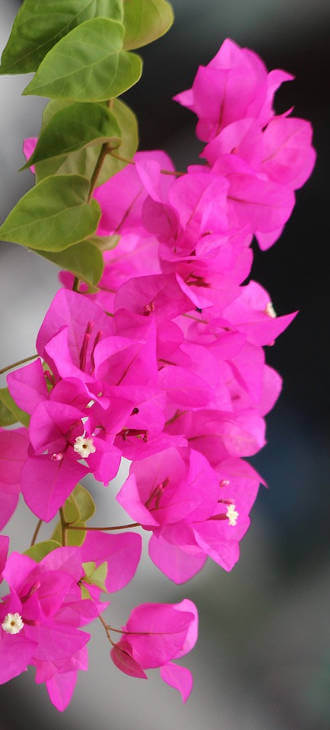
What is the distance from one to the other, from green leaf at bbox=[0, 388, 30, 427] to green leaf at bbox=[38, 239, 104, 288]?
0.11 metres

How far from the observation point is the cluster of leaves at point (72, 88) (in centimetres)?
46

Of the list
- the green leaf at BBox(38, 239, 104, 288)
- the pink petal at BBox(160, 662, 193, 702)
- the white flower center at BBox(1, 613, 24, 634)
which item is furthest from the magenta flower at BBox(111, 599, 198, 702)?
the green leaf at BBox(38, 239, 104, 288)

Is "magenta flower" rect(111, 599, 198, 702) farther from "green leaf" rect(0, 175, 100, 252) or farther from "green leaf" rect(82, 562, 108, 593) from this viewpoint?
"green leaf" rect(0, 175, 100, 252)

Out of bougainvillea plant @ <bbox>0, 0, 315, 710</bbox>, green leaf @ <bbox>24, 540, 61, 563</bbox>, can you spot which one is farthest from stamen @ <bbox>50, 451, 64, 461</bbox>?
green leaf @ <bbox>24, 540, 61, 563</bbox>

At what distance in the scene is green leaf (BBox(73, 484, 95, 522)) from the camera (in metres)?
0.63

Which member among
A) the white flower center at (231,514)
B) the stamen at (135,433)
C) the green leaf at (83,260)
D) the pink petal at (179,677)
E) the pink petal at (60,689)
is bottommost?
the pink petal at (179,677)

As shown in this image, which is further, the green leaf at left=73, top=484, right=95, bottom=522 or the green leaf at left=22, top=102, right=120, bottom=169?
the green leaf at left=73, top=484, right=95, bottom=522

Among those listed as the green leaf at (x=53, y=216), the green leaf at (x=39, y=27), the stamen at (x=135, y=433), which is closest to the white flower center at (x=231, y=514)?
the stamen at (x=135, y=433)

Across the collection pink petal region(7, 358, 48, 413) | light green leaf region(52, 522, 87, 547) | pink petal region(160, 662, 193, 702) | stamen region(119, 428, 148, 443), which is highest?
pink petal region(7, 358, 48, 413)

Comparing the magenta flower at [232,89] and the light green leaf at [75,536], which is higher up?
the magenta flower at [232,89]

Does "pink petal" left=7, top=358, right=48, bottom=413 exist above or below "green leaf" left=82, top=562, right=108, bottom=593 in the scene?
above

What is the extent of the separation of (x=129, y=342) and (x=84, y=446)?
68 millimetres

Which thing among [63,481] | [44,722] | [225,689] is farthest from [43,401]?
[225,689]

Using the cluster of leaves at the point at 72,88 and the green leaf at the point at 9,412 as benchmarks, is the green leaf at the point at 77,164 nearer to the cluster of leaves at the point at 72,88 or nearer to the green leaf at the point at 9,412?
the cluster of leaves at the point at 72,88
